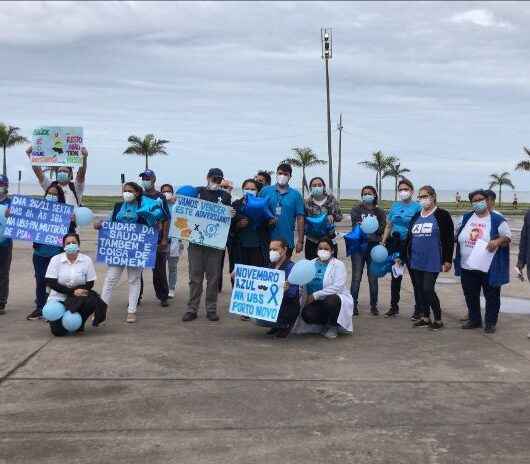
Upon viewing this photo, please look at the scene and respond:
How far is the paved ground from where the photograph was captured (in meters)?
4.34

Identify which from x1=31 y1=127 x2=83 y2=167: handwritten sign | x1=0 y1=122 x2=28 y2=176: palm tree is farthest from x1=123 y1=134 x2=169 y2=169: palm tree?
x1=31 y1=127 x2=83 y2=167: handwritten sign

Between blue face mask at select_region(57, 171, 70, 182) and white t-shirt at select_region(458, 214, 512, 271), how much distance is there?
498 cm

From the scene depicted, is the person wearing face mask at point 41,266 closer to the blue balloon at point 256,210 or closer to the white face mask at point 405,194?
the blue balloon at point 256,210

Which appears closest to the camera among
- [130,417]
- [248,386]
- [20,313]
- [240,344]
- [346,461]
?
[346,461]

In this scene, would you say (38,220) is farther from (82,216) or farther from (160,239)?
(160,239)

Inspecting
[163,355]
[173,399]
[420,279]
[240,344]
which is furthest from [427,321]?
[173,399]

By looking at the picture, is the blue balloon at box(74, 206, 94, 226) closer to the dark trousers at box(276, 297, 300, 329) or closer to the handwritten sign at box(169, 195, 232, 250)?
the handwritten sign at box(169, 195, 232, 250)

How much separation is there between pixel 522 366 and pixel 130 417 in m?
3.76

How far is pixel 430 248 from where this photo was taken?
8.30 m

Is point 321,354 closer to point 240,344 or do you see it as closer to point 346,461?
point 240,344

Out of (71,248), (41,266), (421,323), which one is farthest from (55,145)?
(421,323)

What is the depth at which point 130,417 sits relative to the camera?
4926mm

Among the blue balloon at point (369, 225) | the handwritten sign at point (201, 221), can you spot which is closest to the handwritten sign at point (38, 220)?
the handwritten sign at point (201, 221)

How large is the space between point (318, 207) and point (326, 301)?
174 cm
